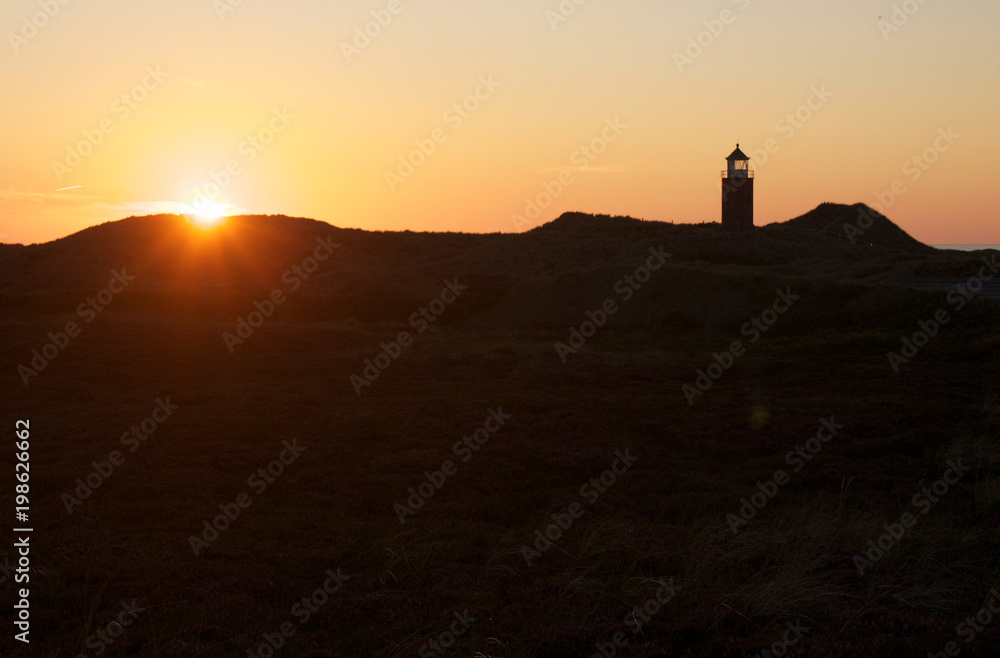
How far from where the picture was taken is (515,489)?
587 inches

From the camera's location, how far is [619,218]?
338ft

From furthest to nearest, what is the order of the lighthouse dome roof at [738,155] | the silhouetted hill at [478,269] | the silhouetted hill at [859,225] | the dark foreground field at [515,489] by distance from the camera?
the silhouetted hill at [859,225] → the lighthouse dome roof at [738,155] → the silhouetted hill at [478,269] → the dark foreground field at [515,489]

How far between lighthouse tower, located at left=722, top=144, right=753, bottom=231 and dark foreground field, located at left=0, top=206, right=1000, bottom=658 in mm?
46620

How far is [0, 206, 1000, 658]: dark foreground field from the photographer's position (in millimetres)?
8359

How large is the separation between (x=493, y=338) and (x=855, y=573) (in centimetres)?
3302

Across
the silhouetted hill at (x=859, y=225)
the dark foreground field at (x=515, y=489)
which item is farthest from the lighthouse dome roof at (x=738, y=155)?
the dark foreground field at (x=515, y=489)

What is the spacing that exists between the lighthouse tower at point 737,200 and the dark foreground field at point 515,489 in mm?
46620

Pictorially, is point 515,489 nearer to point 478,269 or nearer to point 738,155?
point 478,269

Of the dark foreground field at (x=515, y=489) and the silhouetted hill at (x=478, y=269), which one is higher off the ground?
the silhouetted hill at (x=478, y=269)

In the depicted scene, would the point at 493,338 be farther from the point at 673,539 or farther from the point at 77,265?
the point at 77,265

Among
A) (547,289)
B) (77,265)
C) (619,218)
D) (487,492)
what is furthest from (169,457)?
(619,218)

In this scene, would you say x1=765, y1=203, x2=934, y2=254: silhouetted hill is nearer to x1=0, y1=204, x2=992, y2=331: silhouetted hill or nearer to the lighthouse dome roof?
x1=0, y1=204, x2=992, y2=331: silhouetted hill

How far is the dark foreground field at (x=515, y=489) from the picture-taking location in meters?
8.36

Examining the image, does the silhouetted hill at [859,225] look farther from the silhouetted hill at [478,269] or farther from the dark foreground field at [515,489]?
the dark foreground field at [515,489]
